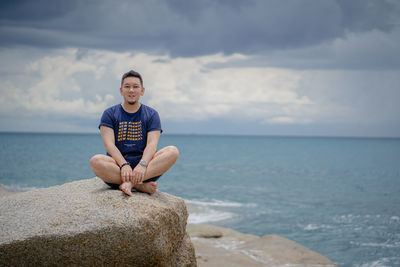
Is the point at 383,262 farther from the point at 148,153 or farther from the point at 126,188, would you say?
the point at 126,188

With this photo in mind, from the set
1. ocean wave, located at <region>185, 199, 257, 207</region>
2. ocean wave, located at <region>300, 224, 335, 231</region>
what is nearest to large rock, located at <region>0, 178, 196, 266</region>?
ocean wave, located at <region>300, 224, 335, 231</region>

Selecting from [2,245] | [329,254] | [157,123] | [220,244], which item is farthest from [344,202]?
[2,245]

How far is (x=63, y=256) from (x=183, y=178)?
32.6 metres

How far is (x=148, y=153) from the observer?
6887 millimetres

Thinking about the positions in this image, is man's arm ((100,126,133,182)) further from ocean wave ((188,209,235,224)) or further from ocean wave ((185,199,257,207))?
ocean wave ((185,199,257,207))

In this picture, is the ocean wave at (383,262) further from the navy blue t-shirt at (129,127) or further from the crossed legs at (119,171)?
the navy blue t-shirt at (129,127)

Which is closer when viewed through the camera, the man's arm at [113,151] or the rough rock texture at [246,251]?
the man's arm at [113,151]

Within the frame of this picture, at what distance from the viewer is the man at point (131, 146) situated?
6720mm

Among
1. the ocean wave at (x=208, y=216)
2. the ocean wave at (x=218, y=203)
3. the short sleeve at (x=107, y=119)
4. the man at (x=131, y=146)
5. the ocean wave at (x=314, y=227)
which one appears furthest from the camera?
the ocean wave at (x=218, y=203)

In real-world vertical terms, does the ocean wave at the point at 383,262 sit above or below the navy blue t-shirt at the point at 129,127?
below

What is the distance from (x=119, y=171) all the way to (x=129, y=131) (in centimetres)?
76

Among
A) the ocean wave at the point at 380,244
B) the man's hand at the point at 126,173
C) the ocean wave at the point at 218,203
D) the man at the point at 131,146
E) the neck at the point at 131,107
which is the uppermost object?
the neck at the point at 131,107

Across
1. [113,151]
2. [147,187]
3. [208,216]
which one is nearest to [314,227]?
[208,216]

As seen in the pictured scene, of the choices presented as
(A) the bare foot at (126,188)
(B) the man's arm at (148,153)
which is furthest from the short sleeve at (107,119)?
(A) the bare foot at (126,188)
